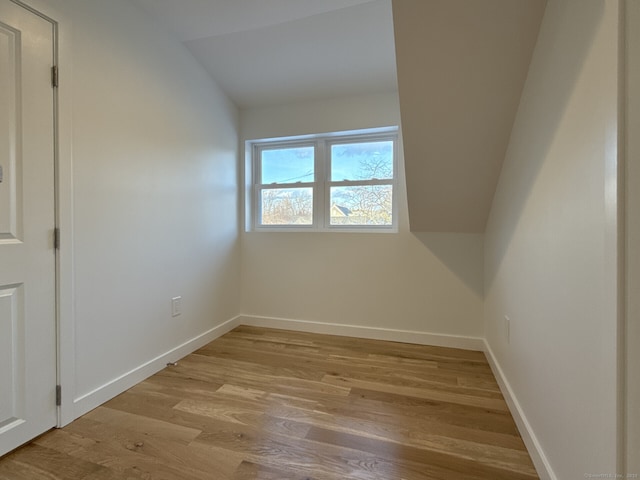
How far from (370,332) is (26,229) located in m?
2.37

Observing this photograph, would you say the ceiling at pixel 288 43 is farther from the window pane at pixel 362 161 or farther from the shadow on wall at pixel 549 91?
the shadow on wall at pixel 549 91

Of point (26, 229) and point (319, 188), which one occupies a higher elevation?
point (319, 188)

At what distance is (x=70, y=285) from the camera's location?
1.44 metres

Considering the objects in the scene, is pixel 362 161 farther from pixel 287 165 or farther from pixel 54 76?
pixel 54 76

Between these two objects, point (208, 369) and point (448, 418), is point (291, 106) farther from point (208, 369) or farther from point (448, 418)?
point (448, 418)

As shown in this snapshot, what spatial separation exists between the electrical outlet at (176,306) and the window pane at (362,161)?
1.69 meters

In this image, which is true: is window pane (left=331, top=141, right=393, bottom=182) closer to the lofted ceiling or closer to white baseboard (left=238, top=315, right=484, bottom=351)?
the lofted ceiling

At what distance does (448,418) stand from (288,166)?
2.41 metres

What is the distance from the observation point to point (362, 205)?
2.71 m

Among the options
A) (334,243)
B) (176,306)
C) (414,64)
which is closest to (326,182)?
(334,243)

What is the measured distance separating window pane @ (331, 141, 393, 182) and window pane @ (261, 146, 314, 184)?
255 mm

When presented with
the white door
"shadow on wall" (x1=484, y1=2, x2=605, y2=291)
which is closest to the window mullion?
"shadow on wall" (x1=484, y1=2, x2=605, y2=291)

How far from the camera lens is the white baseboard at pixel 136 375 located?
5.00ft

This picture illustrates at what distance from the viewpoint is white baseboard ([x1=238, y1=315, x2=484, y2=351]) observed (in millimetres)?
2406
